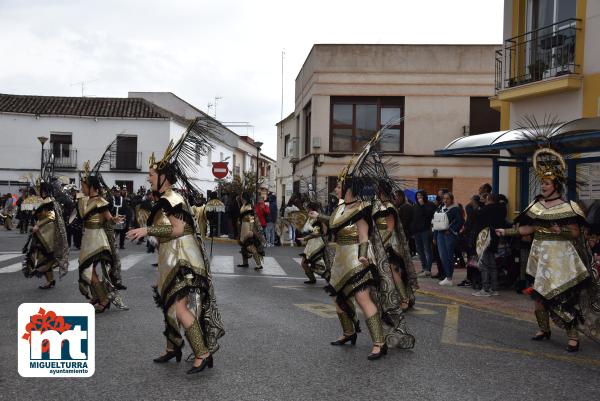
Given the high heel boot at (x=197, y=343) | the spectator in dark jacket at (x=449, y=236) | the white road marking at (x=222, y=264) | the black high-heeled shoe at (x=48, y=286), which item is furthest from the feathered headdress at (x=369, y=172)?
the white road marking at (x=222, y=264)

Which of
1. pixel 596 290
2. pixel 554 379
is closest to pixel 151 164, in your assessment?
pixel 554 379

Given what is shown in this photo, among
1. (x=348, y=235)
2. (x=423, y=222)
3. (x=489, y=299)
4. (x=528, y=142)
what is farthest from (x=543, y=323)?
(x=423, y=222)

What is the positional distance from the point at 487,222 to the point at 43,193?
720cm

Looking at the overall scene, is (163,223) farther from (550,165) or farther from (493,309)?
(493,309)

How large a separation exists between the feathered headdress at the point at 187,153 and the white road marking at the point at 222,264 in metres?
7.50

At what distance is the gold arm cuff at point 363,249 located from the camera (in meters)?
6.95

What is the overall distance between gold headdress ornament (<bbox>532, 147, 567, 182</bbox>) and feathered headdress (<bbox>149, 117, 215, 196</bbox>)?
368cm

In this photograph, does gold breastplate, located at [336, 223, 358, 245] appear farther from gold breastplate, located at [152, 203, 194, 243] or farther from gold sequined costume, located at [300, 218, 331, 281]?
gold sequined costume, located at [300, 218, 331, 281]

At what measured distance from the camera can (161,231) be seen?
240 inches

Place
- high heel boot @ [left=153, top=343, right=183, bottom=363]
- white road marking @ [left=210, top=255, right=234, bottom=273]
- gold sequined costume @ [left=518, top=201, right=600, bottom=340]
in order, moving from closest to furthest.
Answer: high heel boot @ [left=153, top=343, right=183, bottom=363] → gold sequined costume @ [left=518, top=201, right=600, bottom=340] → white road marking @ [left=210, top=255, right=234, bottom=273]

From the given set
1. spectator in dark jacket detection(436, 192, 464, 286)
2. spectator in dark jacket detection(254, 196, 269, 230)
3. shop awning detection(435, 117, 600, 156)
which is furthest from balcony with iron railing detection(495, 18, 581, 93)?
spectator in dark jacket detection(254, 196, 269, 230)

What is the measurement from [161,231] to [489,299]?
6.72 meters

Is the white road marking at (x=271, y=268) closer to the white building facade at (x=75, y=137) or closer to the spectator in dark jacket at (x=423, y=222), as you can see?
the spectator in dark jacket at (x=423, y=222)

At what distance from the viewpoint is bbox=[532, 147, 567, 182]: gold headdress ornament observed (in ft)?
25.6
